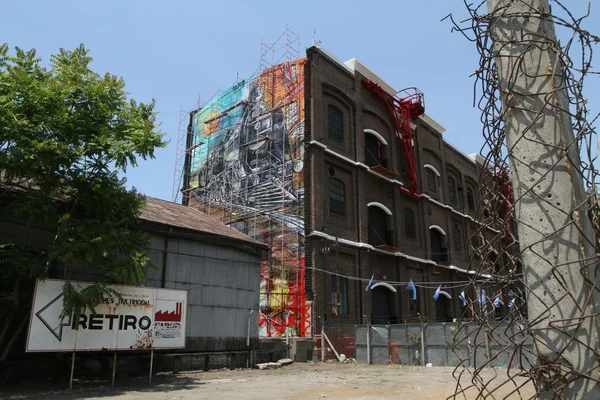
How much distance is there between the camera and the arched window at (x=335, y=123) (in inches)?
1113

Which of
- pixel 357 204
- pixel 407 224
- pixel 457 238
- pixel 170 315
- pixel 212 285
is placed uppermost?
pixel 457 238

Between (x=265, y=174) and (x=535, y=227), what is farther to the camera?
(x=265, y=174)

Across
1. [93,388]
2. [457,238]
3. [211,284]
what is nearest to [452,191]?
[457,238]

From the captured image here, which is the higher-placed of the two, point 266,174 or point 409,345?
point 266,174

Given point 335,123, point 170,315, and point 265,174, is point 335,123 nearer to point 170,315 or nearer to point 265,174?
point 265,174

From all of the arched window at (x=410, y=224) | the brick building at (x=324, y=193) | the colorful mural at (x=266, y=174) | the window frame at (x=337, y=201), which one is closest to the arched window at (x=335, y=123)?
the brick building at (x=324, y=193)

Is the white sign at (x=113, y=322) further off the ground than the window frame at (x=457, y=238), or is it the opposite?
the window frame at (x=457, y=238)

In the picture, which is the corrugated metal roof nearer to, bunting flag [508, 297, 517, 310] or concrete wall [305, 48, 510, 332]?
concrete wall [305, 48, 510, 332]

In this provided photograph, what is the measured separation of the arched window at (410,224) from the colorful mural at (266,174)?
10.7 metres

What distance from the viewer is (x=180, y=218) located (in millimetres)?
20266

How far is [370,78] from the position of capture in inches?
1273

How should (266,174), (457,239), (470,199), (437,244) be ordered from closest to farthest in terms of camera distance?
(266,174) → (437,244) → (457,239) → (470,199)

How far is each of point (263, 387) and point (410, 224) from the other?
2262 cm

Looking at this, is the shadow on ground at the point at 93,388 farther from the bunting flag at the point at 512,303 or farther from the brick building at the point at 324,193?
the bunting flag at the point at 512,303
